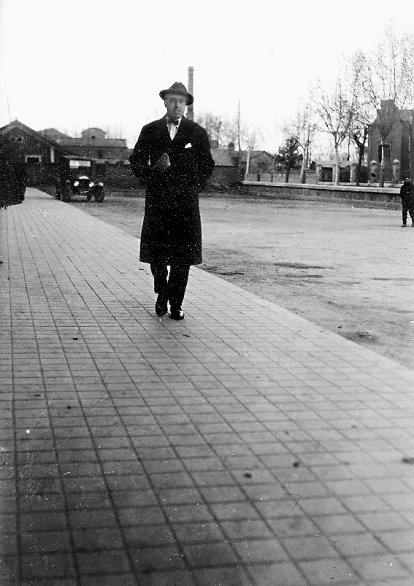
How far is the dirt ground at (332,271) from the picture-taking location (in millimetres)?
7520

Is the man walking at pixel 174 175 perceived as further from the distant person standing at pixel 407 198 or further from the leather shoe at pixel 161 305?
the distant person standing at pixel 407 198

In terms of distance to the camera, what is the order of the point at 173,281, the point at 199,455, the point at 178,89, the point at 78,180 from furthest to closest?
the point at 78,180 → the point at 173,281 → the point at 178,89 → the point at 199,455

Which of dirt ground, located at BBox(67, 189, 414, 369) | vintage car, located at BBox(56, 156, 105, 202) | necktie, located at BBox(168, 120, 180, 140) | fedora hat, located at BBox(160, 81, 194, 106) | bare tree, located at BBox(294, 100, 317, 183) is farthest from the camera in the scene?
bare tree, located at BBox(294, 100, 317, 183)

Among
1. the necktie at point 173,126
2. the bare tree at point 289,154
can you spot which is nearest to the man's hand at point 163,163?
the necktie at point 173,126

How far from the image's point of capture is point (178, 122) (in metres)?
6.74

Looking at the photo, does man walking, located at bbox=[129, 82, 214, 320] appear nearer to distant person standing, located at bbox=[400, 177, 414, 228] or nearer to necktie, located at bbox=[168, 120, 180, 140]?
necktie, located at bbox=[168, 120, 180, 140]

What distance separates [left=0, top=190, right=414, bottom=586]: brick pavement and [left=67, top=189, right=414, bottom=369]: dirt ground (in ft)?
2.86

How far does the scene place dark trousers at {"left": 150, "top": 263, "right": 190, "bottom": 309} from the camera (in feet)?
22.6

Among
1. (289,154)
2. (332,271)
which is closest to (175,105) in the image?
(332,271)

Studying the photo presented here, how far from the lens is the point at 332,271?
12.2 m

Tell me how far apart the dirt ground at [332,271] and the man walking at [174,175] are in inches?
68.0

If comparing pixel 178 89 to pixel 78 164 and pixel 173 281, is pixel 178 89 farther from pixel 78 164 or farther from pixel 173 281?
pixel 78 164

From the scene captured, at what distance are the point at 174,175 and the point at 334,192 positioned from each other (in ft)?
148

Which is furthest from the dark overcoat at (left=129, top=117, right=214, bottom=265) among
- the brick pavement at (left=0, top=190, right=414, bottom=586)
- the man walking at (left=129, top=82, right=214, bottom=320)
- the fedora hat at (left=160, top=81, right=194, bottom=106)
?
the brick pavement at (left=0, top=190, right=414, bottom=586)
